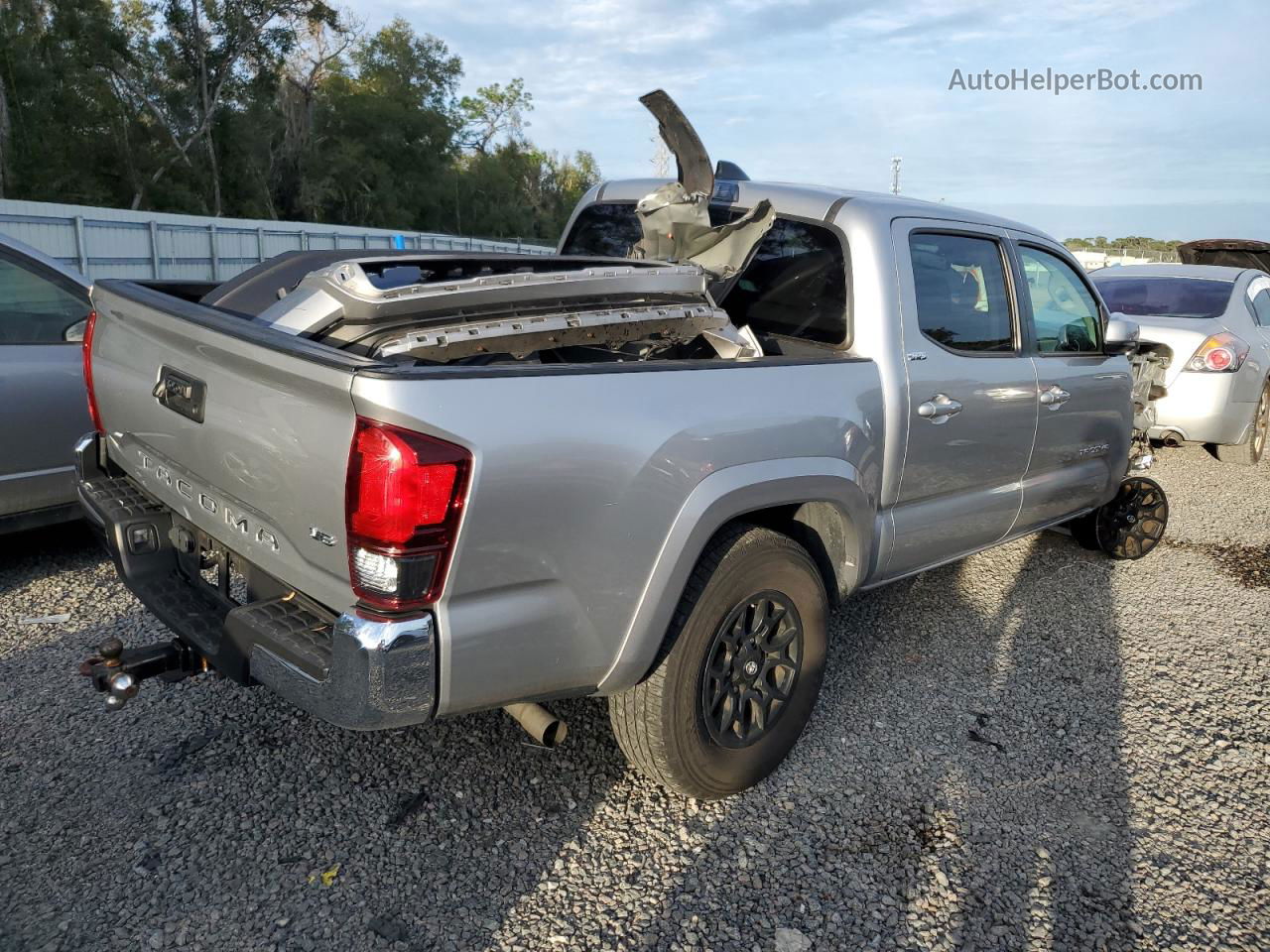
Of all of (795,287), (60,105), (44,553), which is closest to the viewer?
(795,287)

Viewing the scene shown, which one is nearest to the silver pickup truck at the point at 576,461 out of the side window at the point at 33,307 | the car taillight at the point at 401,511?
the car taillight at the point at 401,511

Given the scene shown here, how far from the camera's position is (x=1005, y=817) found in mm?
3096

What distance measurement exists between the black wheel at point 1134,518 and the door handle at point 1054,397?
5.24 ft

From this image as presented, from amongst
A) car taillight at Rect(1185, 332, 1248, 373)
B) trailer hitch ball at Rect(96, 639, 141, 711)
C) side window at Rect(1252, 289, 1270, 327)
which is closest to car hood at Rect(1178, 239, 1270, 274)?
side window at Rect(1252, 289, 1270, 327)

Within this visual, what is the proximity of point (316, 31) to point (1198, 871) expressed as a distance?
178 feet

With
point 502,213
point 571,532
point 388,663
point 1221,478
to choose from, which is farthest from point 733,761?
point 502,213

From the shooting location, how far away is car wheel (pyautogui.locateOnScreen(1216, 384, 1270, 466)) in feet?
25.9

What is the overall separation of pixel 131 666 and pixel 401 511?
1065 mm

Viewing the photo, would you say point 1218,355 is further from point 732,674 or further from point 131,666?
point 131,666

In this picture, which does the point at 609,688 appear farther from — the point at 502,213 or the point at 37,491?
the point at 502,213

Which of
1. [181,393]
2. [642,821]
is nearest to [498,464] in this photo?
[181,393]

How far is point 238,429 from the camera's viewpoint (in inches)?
96.7

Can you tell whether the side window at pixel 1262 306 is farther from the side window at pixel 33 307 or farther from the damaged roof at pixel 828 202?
the side window at pixel 33 307

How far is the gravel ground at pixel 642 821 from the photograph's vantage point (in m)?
2.55
